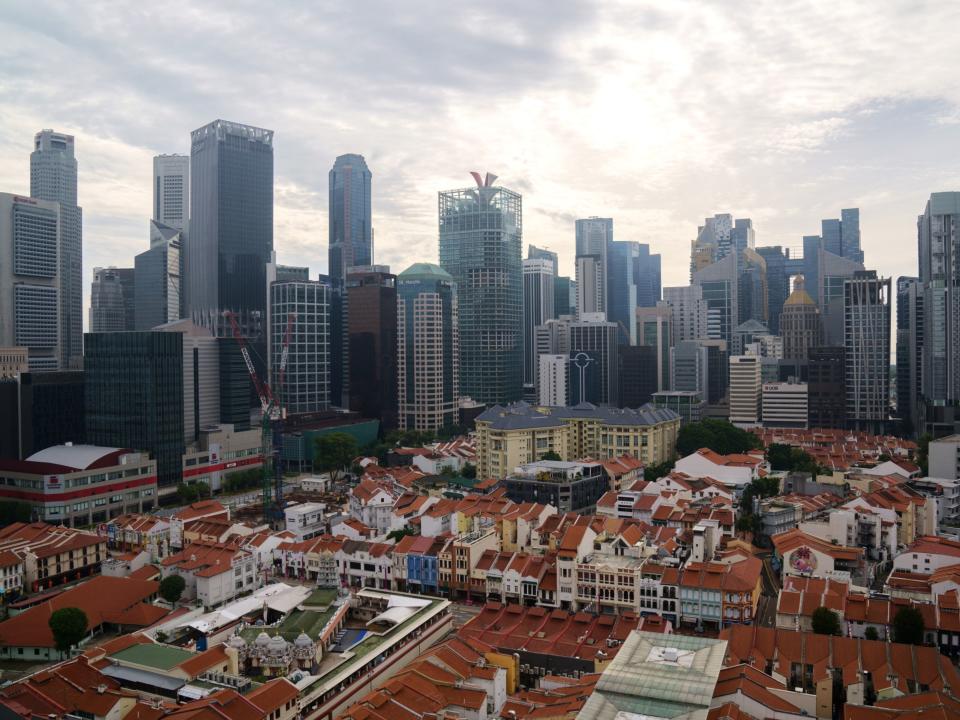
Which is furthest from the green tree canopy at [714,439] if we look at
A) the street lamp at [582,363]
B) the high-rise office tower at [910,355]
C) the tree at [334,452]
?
the street lamp at [582,363]

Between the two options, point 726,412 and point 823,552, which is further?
point 726,412

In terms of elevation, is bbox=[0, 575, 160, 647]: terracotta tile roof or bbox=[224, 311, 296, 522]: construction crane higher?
bbox=[224, 311, 296, 522]: construction crane

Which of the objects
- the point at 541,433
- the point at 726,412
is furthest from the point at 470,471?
the point at 726,412

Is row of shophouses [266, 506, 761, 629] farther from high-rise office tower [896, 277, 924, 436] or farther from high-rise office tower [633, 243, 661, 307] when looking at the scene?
high-rise office tower [633, 243, 661, 307]

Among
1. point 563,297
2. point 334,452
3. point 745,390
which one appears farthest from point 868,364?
point 563,297

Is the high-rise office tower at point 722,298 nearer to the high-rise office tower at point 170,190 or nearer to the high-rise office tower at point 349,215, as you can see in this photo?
the high-rise office tower at point 349,215

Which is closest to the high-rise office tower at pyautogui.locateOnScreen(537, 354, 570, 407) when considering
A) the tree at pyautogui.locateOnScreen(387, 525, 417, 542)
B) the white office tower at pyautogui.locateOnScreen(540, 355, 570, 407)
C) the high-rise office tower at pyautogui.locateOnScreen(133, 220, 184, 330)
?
the white office tower at pyautogui.locateOnScreen(540, 355, 570, 407)

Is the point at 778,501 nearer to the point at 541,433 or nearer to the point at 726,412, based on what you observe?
the point at 541,433

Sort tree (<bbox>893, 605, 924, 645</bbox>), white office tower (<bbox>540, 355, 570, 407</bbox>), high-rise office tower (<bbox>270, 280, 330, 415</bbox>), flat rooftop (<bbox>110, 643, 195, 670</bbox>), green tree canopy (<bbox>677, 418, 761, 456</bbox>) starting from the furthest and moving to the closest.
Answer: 1. white office tower (<bbox>540, 355, 570, 407</bbox>)
2. high-rise office tower (<bbox>270, 280, 330, 415</bbox>)
3. green tree canopy (<bbox>677, 418, 761, 456</bbox>)
4. tree (<bbox>893, 605, 924, 645</bbox>)
5. flat rooftop (<bbox>110, 643, 195, 670</bbox>)
